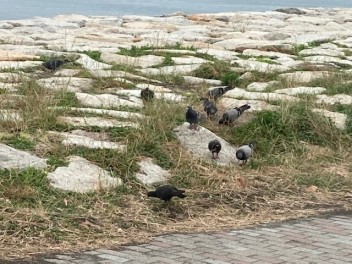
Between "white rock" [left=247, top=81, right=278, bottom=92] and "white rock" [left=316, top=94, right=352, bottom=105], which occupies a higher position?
"white rock" [left=316, top=94, right=352, bottom=105]

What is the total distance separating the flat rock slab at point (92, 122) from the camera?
23.2 feet

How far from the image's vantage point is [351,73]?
10.1 m

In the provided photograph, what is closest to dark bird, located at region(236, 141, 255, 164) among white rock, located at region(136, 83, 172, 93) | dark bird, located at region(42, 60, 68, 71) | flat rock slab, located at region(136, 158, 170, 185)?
flat rock slab, located at region(136, 158, 170, 185)

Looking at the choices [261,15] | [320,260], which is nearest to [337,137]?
[320,260]

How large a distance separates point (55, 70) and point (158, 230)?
4.36m

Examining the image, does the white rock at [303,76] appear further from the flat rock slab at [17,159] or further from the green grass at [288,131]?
the flat rock slab at [17,159]

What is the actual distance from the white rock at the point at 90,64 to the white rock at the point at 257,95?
5.52 feet

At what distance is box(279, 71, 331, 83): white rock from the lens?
9.59 m

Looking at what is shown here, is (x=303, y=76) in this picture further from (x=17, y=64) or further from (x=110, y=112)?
(x=17, y=64)

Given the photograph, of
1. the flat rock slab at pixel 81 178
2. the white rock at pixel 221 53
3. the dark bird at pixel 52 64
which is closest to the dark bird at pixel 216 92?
the dark bird at pixel 52 64

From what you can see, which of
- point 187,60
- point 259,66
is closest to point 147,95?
point 187,60

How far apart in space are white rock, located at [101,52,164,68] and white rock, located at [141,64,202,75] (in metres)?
0.34

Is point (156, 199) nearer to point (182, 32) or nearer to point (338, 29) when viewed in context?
point (182, 32)

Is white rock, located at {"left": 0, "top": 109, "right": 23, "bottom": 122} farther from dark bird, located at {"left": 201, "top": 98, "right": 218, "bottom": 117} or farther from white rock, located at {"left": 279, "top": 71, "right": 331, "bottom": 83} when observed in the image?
white rock, located at {"left": 279, "top": 71, "right": 331, "bottom": 83}
